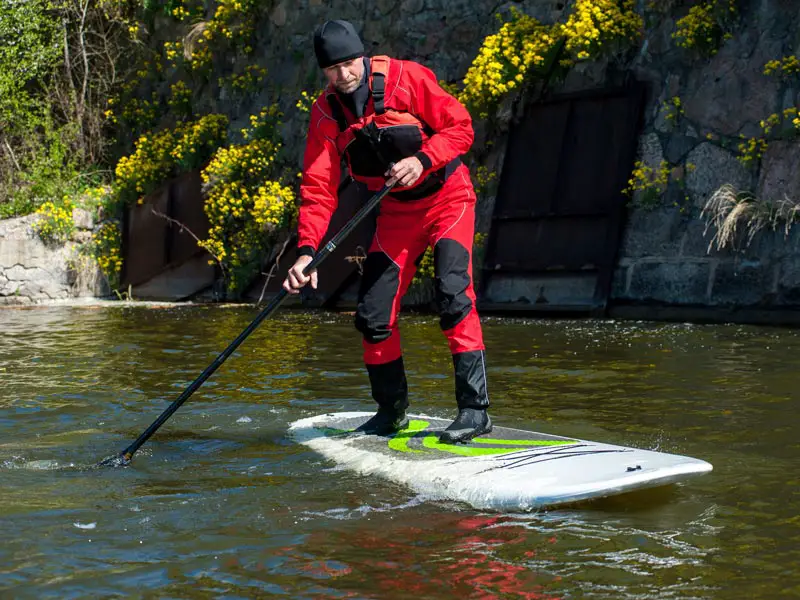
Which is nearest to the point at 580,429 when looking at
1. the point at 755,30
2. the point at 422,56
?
the point at 755,30

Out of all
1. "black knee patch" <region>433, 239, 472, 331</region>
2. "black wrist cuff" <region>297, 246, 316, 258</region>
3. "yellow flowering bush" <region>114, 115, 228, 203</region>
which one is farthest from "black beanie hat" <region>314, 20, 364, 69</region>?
"yellow flowering bush" <region>114, 115, 228, 203</region>

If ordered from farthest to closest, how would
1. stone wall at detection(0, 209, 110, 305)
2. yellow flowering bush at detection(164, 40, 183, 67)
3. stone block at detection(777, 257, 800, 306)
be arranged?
yellow flowering bush at detection(164, 40, 183, 67) < stone wall at detection(0, 209, 110, 305) < stone block at detection(777, 257, 800, 306)

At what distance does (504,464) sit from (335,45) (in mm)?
1771

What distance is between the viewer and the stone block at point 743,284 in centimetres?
898

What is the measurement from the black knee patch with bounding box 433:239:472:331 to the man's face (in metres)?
0.72

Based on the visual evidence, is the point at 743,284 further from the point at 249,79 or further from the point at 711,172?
the point at 249,79

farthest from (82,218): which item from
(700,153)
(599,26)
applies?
(700,153)

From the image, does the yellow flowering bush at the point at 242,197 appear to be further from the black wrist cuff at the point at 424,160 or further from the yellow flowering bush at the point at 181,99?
the black wrist cuff at the point at 424,160

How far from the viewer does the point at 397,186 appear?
4.81m

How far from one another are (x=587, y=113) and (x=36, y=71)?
849 centimetres

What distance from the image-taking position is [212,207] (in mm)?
13117

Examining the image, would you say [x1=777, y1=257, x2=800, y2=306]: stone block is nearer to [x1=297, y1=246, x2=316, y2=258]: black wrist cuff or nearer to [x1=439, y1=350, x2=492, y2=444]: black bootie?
[x1=439, y1=350, x2=492, y2=444]: black bootie

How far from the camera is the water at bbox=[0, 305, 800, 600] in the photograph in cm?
305

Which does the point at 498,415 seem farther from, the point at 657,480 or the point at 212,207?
the point at 212,207
